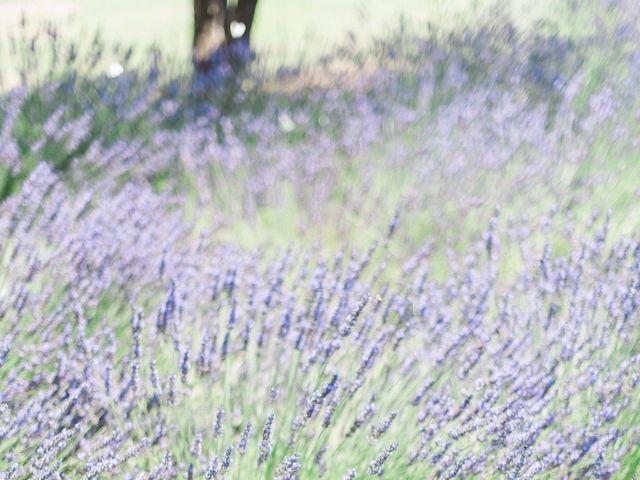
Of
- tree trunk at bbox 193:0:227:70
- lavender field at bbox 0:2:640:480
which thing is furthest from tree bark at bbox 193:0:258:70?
lavender field at bbox 0:2:640:480

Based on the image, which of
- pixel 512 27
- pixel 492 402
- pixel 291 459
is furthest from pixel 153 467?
pixel 512 27

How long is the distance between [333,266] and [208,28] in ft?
8.60

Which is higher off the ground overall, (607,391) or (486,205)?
(486,205)

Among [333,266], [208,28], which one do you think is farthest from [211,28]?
[333,266]

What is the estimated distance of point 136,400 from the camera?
173cm

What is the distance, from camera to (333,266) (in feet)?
8.39

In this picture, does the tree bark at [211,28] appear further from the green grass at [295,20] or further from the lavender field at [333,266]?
the lavender field at [333,266]

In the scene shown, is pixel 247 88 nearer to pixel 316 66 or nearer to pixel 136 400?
pixel 316 66

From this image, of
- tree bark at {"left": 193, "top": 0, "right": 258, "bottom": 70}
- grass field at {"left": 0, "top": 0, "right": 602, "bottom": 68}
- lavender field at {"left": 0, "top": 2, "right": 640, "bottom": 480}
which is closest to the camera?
lavender field at {"left": 0, "top": 2, "right": 640, "bottom": 480}

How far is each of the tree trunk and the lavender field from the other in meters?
0.32

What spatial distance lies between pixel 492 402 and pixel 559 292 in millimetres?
651

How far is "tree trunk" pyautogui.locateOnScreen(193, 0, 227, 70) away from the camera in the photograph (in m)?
4.60

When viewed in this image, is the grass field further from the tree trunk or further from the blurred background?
the tree trunk

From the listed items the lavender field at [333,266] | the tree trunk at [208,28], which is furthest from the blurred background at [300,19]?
the lavender field at [333,266]
